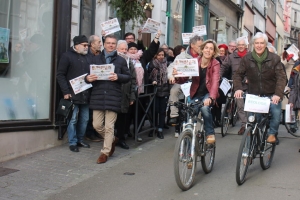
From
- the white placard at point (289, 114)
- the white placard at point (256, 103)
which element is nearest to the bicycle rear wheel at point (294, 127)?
the white placard at point (289, 114)

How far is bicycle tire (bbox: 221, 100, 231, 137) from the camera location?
32.6 ft

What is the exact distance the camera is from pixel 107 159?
7.60m

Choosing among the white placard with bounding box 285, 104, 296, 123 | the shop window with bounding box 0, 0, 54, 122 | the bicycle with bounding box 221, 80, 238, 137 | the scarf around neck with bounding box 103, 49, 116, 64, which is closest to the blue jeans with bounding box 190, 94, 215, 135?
the scarf around neck with bounding box 103, 49, 116, 64

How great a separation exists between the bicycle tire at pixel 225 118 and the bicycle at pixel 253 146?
287cm

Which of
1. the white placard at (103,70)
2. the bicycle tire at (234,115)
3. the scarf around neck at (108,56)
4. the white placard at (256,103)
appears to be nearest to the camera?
the white placard at (256,103)

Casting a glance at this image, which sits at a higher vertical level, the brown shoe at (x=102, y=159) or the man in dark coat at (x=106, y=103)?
the man in dark coat at (x=106, y=103)

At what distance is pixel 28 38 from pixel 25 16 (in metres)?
0.36

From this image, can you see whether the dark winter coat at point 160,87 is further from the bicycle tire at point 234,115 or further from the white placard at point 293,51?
the white placard at point 293,51

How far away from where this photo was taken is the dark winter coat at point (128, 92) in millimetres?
7848

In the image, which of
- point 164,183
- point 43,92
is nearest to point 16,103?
point 43,92

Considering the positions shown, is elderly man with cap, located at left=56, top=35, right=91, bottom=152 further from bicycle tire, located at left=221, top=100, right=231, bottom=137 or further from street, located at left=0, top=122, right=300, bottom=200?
bicycle tire, located at left=221, top=100, right=231, bottom=137

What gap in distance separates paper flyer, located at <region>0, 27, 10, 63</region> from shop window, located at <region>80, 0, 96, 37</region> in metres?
2.02

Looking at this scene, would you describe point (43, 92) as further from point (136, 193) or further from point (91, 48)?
point (136, 193)

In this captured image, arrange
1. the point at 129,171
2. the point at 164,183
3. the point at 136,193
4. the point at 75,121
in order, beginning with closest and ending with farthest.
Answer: the point at 136,193 → the point at 164,183 → the point at 129,171 → the point at 75,121
